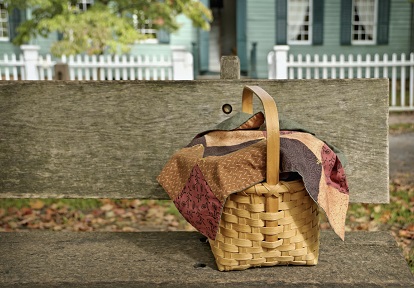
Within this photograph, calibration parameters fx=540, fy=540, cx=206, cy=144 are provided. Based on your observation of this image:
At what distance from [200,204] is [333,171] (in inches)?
18.0

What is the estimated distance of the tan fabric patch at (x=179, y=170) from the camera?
1740 mm

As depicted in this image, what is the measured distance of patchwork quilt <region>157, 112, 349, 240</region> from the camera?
1.58 metres

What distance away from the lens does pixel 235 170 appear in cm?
160

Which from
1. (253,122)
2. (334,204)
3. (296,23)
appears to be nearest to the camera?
(334,204)

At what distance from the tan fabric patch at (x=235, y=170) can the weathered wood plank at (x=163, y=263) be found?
29cm

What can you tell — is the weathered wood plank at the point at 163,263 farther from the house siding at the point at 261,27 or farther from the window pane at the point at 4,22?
the window pane at the point at 4,22

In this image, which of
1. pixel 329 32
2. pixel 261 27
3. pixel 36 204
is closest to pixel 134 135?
pixel 36 204

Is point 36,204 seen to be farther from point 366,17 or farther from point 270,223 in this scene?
point 366,17

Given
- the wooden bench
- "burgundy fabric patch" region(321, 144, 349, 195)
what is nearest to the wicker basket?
"burgundy fabric patch" region(321, 144, 349, 195)

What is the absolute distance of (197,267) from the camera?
5.75 ft

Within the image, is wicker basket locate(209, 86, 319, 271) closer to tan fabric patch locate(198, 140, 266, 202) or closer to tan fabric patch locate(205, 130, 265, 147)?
tan fabric patch locate(198, 140, 266, 202)

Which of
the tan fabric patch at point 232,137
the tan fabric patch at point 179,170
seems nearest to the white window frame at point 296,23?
the tan fabric patch at point 232,137

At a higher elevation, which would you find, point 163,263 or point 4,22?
point 4,22

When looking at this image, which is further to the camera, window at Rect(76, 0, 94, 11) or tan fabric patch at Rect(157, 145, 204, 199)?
window at Rect(76, 0, 94, 11)
